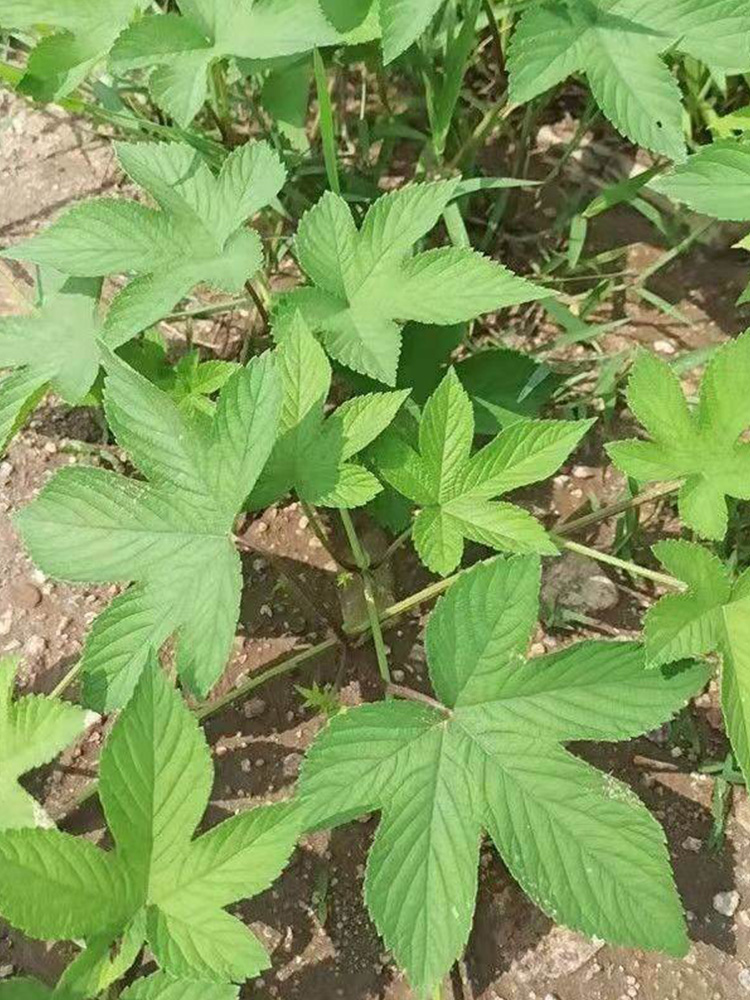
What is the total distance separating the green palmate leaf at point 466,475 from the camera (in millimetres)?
1565

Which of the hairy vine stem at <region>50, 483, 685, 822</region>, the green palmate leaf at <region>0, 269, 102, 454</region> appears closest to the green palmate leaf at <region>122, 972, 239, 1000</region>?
the hairy vine stem at <region>50, 483, 685, 822</region>

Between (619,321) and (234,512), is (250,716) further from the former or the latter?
(619,321)

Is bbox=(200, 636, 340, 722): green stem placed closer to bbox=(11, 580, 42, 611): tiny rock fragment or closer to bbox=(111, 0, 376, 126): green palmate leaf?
bbox=(11, 580, 42, 611): tiny rock fragment

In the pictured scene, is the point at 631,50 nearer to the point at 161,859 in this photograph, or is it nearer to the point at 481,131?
the point at 481,131

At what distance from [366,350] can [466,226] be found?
2.34 ft

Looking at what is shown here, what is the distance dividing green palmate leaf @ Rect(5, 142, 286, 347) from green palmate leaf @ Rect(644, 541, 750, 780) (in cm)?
79

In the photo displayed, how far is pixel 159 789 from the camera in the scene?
134cm

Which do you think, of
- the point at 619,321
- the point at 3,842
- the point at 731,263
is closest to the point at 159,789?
the point at 3,842

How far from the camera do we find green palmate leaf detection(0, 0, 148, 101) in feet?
5.96

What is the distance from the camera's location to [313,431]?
1.61 metres

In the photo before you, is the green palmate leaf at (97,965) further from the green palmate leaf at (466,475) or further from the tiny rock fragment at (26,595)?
the tiny rock fragment at (26,595)

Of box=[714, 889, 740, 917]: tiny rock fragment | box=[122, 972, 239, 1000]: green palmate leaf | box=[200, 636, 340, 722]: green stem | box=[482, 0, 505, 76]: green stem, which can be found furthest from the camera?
box=[482, 0, 505, 76]: green stem

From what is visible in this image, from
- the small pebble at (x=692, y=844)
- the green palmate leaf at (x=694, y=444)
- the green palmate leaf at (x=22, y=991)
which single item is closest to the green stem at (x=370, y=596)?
the green palmate leaf at (x=694, y=444)

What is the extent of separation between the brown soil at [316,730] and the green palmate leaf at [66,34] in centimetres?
48
